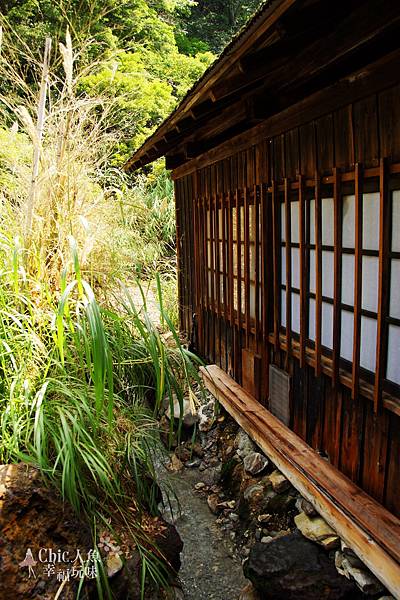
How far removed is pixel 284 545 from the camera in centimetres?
234

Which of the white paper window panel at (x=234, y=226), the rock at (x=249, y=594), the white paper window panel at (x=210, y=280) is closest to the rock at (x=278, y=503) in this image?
the rock at (x=249, y=594)

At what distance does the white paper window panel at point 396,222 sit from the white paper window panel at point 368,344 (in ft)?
1.22

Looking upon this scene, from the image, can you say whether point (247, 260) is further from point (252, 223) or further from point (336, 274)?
point (336, 274)

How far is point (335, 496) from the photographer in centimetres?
221

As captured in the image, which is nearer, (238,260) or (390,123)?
(390,123)

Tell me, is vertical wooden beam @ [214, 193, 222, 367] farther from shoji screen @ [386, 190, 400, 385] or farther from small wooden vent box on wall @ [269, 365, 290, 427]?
shoji screen @ [386, 190, 400, 385]

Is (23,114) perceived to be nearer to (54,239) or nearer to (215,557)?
(54,239)

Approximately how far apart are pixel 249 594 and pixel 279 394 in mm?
1173

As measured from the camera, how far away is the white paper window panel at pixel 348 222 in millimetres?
2230

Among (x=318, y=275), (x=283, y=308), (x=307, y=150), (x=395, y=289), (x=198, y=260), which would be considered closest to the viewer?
(x=395, y=289)

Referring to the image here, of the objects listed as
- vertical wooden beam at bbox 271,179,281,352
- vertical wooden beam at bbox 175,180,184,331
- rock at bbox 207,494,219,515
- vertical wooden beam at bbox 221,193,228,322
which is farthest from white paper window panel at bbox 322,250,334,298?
vertical wooden beam at bbox 175,180,184,331

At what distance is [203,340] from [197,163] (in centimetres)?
176

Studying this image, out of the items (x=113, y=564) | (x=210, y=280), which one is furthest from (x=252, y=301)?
(x=113, y=564)

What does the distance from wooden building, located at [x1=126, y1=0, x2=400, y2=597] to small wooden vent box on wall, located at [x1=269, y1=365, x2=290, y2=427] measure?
15 millimetres
